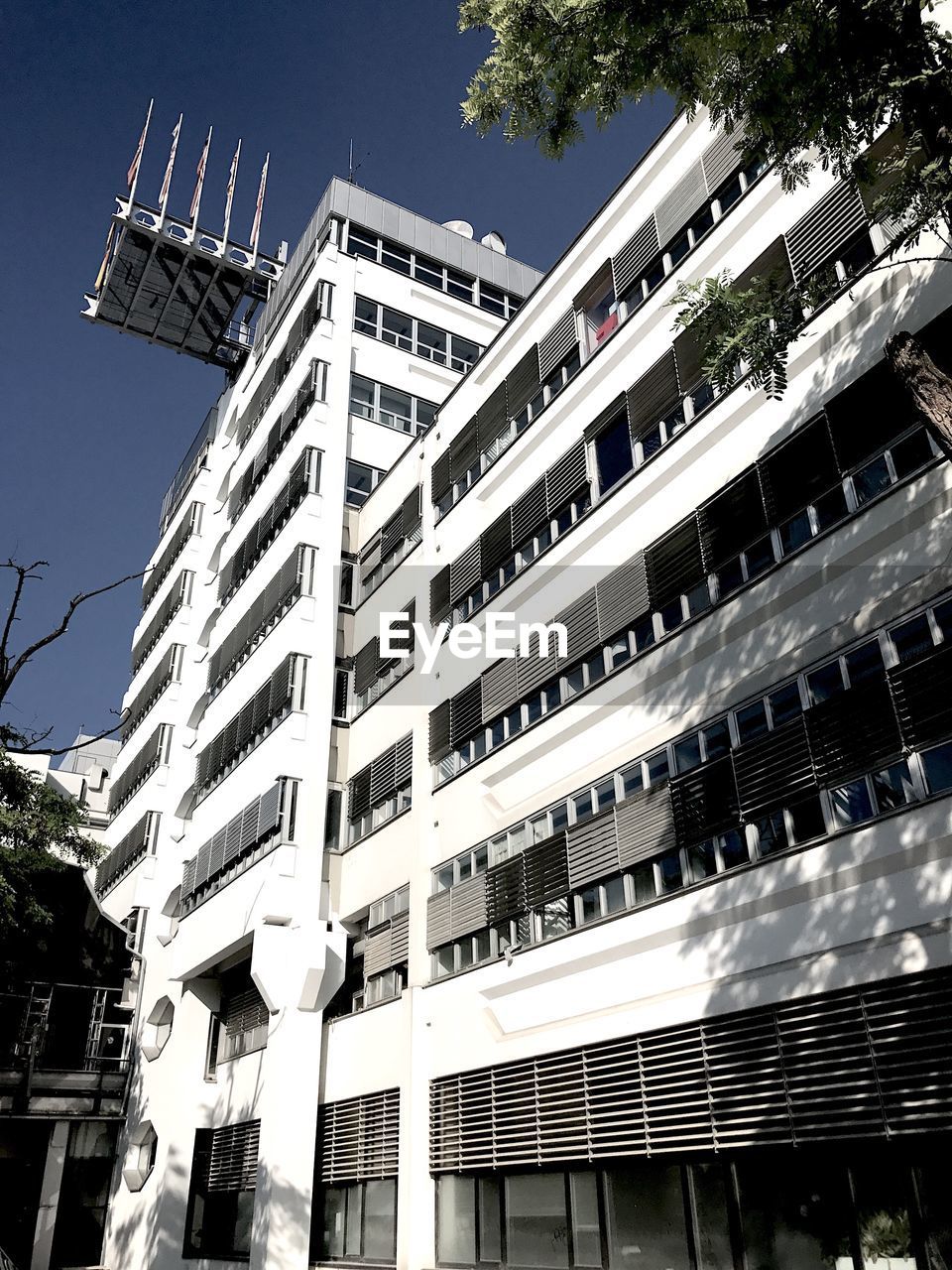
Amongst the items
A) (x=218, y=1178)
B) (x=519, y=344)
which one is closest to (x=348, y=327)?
(x=519, y=344)

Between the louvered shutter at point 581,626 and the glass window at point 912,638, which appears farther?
the louvered shutter at point 581,626

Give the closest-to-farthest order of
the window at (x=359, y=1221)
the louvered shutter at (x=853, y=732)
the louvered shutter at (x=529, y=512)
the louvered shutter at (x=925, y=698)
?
the louvered shutter at (x=925, y=698) < the louvered shutter at (x=853, y=732) < the window at (x=359, y=1221) < the louvered shutter at (x=529, y=512)

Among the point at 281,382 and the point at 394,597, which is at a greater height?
the point at 281,382

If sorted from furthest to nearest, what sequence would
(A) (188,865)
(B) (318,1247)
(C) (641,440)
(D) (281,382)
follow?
(D) (281,382), (A) (188,865), (B) (318,1247), (C) (641,440)

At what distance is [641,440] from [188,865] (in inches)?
718

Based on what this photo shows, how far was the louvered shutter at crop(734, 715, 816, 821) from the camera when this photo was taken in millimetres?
12086

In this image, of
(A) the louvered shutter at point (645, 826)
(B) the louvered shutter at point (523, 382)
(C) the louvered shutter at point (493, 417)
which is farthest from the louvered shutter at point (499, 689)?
(B) the louvered shutter at point (523, 382)

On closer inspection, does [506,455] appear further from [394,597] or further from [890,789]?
[890,789]

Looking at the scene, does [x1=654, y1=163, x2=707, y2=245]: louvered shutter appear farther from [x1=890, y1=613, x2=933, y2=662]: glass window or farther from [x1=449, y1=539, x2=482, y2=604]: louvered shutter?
[x1=890, y1=613, x2=933, y2=662]: glass window

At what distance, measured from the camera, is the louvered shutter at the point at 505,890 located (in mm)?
17056

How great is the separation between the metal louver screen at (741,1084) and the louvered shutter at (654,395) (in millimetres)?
9223

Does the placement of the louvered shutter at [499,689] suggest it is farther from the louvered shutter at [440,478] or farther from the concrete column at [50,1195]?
the concrete column at [50,1195]

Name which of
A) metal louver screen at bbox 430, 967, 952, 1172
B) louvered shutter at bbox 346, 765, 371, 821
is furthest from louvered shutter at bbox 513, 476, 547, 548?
metal louver screen at bbox 430, 967, 952, 1172

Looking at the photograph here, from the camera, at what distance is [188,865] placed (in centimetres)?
2862
